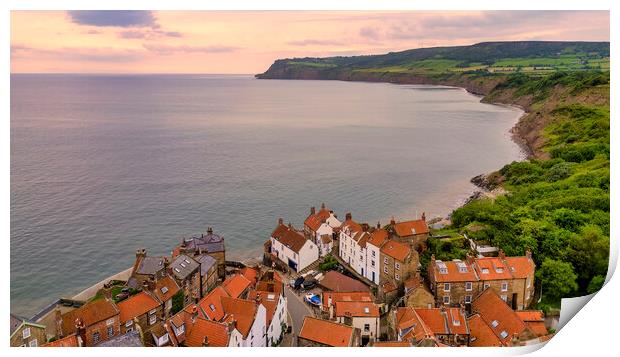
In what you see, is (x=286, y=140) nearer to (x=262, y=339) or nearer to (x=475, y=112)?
(x=475, y=112)

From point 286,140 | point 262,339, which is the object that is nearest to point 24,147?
point 286,140

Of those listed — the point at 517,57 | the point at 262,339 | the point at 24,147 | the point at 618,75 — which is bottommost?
the point at 262,339

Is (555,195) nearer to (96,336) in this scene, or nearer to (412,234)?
(412,234)

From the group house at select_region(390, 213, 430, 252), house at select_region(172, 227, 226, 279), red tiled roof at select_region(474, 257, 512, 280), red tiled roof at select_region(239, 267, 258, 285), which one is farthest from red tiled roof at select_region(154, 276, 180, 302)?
red tiled roof at select_region(474, 257, 512, 280)

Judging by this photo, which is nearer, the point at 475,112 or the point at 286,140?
the point at 286,140

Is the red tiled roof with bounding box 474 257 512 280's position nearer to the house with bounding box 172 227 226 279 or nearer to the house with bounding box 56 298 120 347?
the house with bounding box 172 227 226 279

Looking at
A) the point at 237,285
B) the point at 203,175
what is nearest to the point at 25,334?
the point at 237,285
